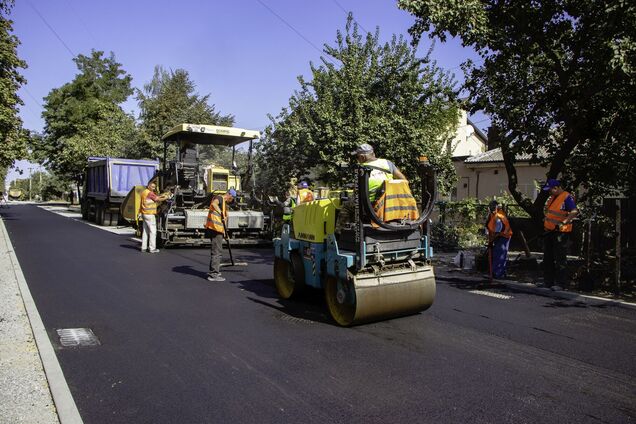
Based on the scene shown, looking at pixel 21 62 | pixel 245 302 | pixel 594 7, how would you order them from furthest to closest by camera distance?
1. pixel 21 62
2. pixel 594 7
3. pixel 245 302

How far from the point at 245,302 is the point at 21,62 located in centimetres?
1953

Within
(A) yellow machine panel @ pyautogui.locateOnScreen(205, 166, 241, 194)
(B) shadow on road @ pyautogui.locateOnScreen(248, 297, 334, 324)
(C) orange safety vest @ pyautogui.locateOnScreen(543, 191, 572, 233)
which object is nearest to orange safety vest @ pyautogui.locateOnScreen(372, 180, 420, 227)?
(B) shadow on road @ pyautogui.locateOnScreen(248, 297, 334, 324)

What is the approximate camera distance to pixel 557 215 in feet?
27.9

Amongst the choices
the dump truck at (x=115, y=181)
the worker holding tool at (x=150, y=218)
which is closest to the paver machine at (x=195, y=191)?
the worker holding tool at (x=150, y=218)

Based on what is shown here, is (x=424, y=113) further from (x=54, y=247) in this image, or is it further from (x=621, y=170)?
(x=54, y=247)

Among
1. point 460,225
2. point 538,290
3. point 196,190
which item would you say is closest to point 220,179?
point 196,190

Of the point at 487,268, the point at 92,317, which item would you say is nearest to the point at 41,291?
the point at 92,317

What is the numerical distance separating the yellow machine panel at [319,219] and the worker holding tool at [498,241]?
4.52 metres

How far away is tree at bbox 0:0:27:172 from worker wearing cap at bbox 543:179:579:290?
64.7 ft

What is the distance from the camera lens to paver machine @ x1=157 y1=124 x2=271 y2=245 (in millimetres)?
13258

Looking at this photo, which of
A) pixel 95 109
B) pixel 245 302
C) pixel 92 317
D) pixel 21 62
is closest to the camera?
pixel 92 317

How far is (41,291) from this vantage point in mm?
7883

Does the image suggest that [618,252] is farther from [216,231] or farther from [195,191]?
[195,191]

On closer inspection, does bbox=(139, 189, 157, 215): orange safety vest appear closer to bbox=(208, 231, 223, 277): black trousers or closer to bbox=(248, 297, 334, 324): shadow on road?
bbox=(208, 231, 223, 277): black trousers
